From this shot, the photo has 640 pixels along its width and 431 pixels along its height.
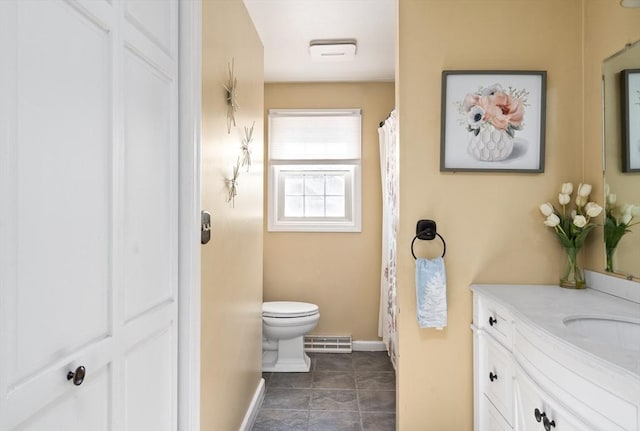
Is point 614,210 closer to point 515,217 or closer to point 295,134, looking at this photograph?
point 515,217

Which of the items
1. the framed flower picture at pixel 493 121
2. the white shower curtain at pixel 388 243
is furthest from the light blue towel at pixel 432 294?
the white shower curtain at pixel 388 243

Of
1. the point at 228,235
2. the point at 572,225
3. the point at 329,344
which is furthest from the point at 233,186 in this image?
the point at 329,344

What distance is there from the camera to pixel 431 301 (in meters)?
1.79

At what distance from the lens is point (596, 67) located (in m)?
1.77

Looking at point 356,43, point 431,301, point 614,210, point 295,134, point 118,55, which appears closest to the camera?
point 118,55

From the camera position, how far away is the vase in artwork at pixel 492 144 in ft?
6.10

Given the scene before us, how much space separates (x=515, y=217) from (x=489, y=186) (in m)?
0.20

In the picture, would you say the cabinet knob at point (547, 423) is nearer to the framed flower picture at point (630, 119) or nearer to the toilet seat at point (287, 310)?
the framed flower picture at point (630, 119)

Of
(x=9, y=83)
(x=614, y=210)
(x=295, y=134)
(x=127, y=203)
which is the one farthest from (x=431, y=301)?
(x=295, y=134)

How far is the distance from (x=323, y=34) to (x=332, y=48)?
0.15 m

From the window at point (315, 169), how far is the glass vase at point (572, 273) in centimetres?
188

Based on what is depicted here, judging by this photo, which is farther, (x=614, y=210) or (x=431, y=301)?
(x=431, y=301)

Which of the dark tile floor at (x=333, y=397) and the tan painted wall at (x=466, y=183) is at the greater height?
the tan painted wall at (x=466, y=183)

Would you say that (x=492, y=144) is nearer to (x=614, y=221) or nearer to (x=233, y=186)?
(x=614, y=221)
